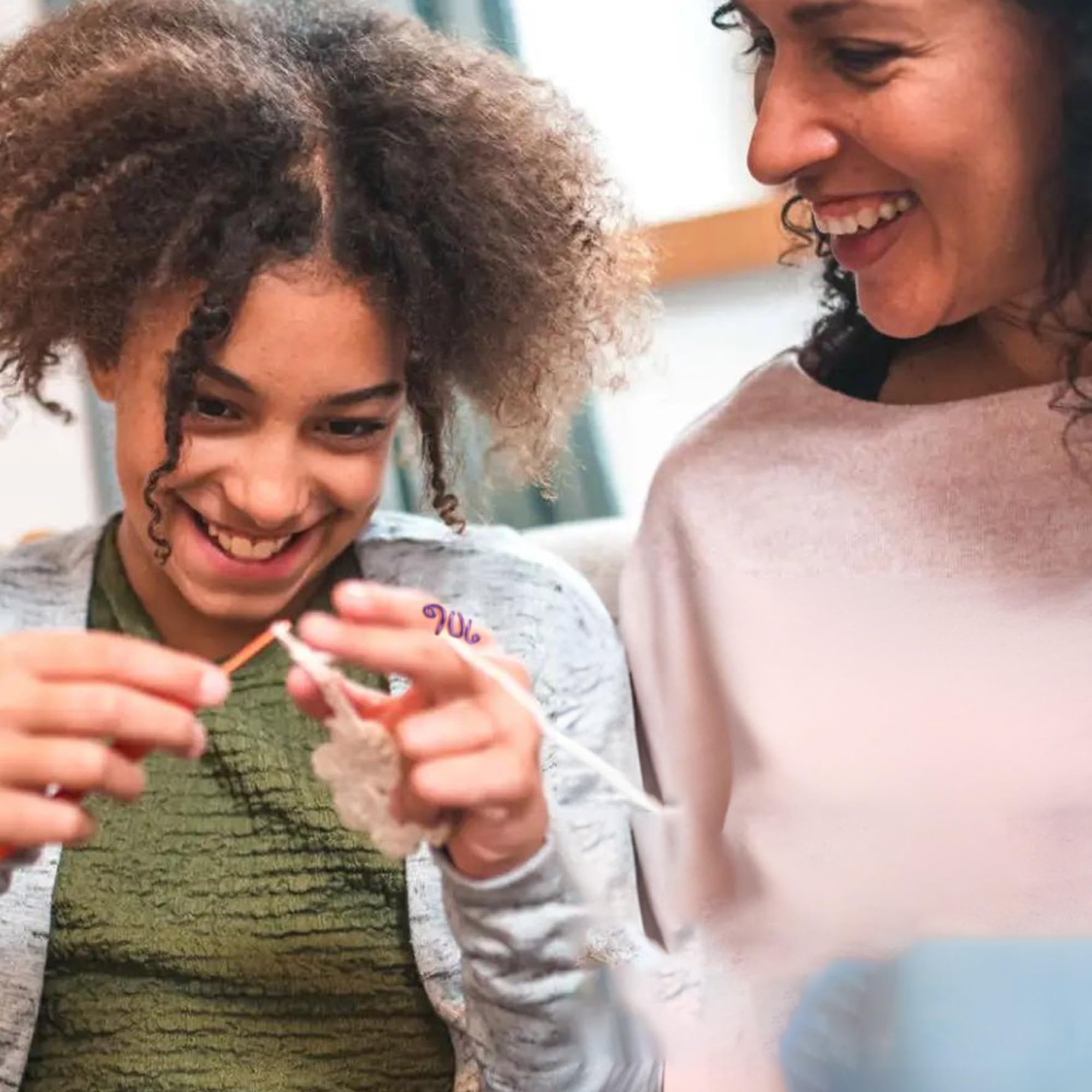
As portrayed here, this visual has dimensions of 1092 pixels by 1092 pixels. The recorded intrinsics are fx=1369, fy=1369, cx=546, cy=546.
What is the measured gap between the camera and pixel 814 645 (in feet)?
2.85

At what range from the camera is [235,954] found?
84 cm

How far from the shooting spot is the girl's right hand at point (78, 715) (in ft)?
1.97

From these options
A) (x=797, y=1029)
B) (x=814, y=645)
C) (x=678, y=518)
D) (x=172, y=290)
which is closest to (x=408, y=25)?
(x=172, y=290)

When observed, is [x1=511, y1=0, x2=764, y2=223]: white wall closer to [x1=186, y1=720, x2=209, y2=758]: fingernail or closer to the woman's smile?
the woman's smile

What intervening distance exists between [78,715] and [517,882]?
0.79 ft

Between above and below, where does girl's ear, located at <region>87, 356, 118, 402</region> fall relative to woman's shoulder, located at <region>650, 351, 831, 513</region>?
above

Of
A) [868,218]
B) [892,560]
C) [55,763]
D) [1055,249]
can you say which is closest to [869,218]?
[868,218]

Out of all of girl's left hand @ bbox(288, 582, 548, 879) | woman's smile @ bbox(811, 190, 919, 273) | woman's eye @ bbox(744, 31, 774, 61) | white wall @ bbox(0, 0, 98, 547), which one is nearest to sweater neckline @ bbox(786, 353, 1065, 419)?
woman's smile @ bbox(811, 190, 919, 273)

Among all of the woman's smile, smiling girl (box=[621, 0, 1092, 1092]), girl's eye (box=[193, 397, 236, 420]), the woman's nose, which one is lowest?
smiling girl (box=[621, 0, 1092, 1092])

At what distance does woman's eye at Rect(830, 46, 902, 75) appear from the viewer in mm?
729

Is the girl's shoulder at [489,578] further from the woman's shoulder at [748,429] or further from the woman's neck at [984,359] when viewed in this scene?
the woman's neck at [984,359]

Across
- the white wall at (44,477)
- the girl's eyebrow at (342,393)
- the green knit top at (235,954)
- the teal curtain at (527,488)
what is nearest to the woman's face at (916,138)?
the girl's eyebrow at (342,393)

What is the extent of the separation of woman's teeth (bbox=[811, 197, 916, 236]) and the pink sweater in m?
0.14

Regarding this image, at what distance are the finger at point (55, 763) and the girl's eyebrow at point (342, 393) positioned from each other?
0.83 ft
